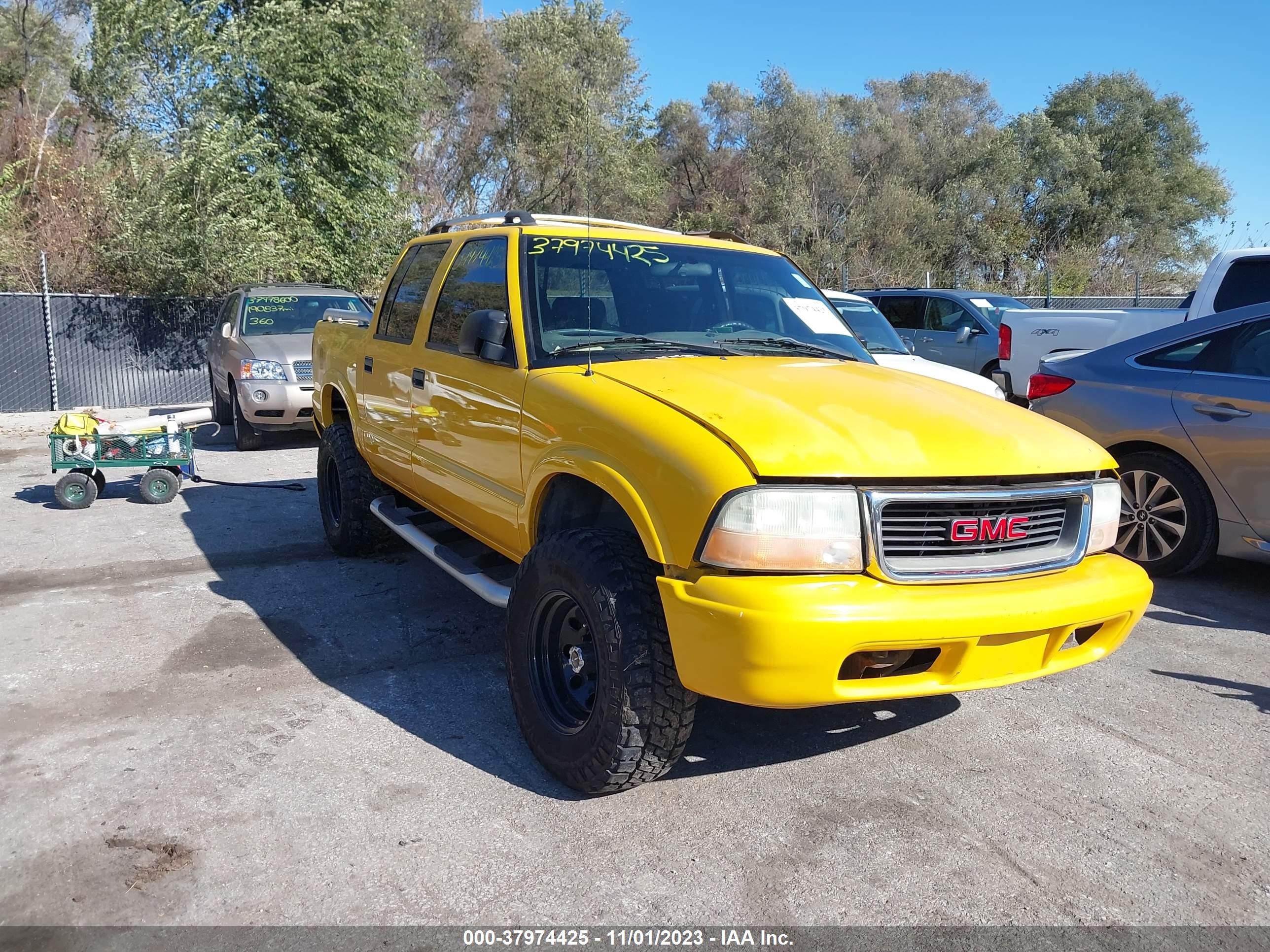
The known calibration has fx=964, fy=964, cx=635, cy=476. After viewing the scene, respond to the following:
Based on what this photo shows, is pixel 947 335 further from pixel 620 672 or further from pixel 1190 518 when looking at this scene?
pixel 620 672

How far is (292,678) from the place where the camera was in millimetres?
4176

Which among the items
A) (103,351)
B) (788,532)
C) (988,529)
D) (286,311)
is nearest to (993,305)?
(286,311)

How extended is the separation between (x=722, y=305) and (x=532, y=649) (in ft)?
5.82

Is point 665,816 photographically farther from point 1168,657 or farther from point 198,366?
point 198,366

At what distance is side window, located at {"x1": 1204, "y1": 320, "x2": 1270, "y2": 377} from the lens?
17.3ft

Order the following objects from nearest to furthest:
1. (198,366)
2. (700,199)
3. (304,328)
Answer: (304,328)
(198,366)
(700,199)

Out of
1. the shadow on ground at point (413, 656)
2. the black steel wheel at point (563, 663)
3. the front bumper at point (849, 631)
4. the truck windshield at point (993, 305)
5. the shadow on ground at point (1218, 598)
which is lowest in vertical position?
the shadow on ground at point (413, 656)

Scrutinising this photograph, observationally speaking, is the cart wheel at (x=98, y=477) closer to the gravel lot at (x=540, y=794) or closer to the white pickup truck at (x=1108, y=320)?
the gravel lot at (x=540, y=794)

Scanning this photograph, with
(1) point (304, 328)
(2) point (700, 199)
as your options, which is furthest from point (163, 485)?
(2) point (700, 199)

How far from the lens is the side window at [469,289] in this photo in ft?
13.5

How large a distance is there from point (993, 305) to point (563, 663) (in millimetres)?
12467

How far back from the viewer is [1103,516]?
318cm

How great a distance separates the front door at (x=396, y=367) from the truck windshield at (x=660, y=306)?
101cm

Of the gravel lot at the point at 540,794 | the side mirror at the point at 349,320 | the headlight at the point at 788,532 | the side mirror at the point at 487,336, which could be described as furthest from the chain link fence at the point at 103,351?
the headlight at the point at 788,532
